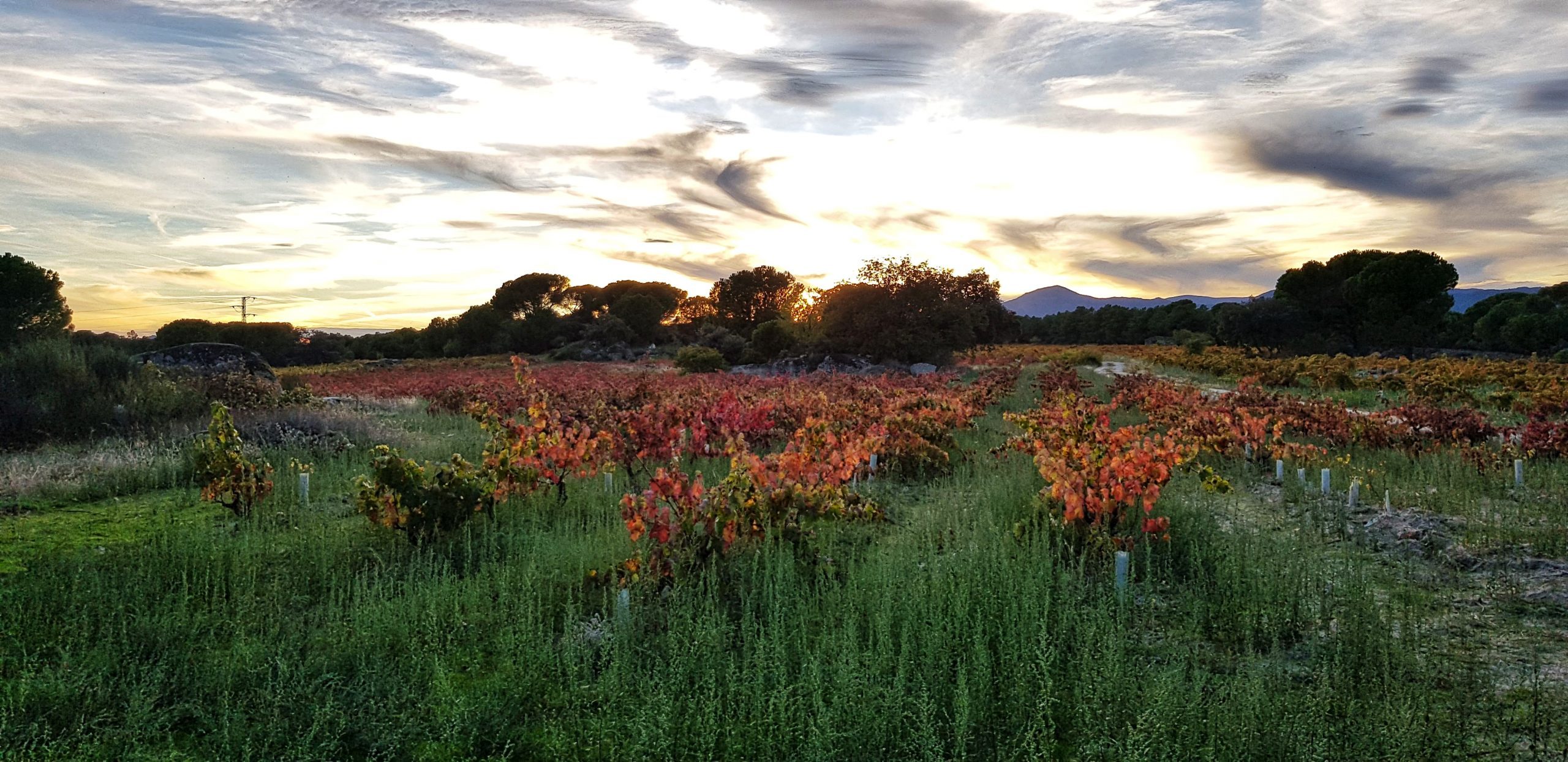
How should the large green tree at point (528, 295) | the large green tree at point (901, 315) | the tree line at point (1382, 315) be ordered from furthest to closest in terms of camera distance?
1. the large green tree at point (528, 295)
2. the tree line at point (1382, 315)
3. the large green tree at point (901, 315)

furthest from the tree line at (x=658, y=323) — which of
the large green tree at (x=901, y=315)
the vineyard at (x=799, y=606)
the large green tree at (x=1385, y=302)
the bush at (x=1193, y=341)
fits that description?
the large green tree at (x=1385, y=302)

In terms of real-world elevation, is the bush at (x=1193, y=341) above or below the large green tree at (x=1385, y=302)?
below

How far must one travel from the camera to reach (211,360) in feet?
57.7

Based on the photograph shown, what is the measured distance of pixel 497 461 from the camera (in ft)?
23.6

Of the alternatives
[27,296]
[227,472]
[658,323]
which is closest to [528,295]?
[658,323]

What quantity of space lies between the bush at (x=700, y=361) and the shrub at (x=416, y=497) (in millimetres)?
23301

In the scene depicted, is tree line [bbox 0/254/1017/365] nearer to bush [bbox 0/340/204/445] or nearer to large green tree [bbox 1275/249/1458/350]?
bush [bbox 0/340/204/445]

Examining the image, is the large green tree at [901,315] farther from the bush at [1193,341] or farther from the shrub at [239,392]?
the shrub at [239,392]

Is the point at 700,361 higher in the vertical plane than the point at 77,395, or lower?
higher

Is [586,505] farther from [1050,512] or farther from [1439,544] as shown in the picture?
[1439,544]

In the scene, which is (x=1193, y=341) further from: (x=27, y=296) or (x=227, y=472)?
(x=27, y=296)

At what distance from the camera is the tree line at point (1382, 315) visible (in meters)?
44.5

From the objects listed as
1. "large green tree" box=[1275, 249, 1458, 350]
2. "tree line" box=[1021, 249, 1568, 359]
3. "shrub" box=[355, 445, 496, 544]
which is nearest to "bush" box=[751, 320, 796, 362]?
"tree line" box=[1021, 249, 1568, 359]

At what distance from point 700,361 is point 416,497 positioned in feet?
79.8
